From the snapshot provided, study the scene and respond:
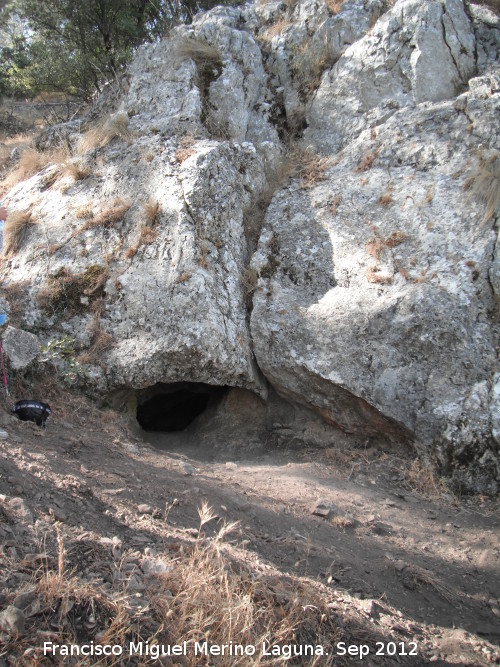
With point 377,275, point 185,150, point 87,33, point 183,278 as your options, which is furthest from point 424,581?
point 87,33

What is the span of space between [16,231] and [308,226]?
4.05 m

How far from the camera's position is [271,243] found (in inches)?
250

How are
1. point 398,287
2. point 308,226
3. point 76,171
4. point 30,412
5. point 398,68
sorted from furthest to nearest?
point 398,68, point 76,171, point 308,226, point 398,287, point 30,412

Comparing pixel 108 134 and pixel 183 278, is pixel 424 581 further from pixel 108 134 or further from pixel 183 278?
pixel 108 134

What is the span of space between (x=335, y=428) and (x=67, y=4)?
9.99m

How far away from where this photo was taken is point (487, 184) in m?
5.64

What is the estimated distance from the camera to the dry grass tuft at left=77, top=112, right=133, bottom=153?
730cm

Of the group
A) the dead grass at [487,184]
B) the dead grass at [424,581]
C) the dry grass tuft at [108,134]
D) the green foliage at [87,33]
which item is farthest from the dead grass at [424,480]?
the green foliage at [87,33]

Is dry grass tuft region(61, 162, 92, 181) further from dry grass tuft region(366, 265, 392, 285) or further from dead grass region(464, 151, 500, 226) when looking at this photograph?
dead grass region(464, 151, 500, 226)

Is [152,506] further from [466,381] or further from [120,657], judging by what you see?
[466,381]

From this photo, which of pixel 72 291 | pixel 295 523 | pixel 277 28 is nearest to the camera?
pixel 295 523

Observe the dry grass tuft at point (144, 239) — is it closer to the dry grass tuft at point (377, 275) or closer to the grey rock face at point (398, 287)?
the grey rock face at point (398, 287)

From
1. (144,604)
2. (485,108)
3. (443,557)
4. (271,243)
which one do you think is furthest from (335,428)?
(485,108)

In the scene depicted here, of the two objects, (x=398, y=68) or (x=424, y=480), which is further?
(x=398, y=68)
